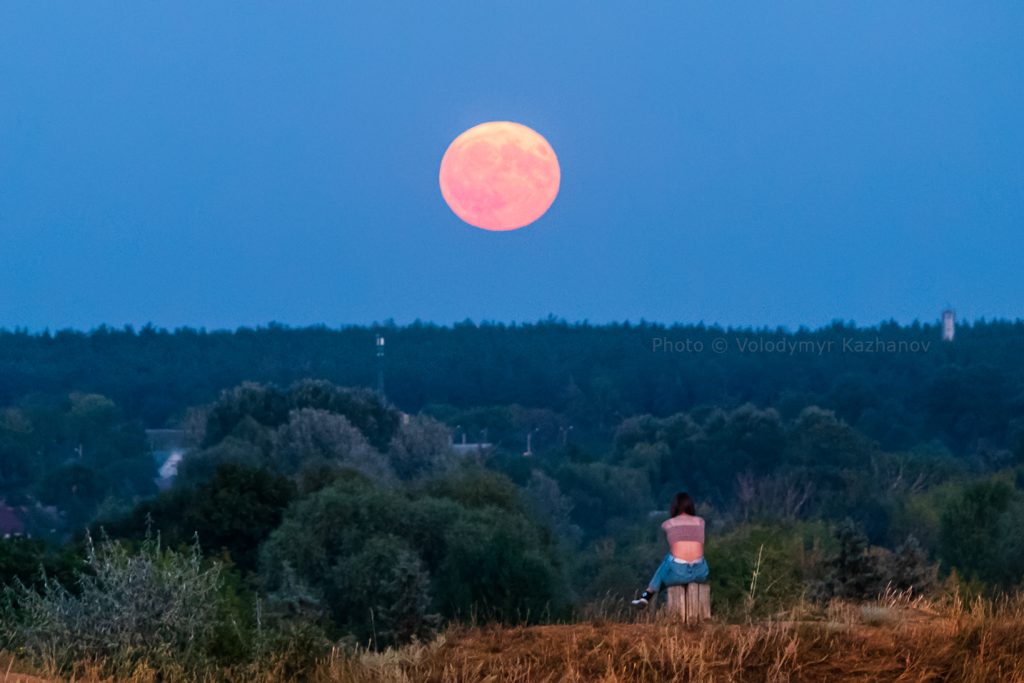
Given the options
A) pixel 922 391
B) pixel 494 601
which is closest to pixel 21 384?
pixel 922 391

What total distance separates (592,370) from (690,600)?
132892 millimetres

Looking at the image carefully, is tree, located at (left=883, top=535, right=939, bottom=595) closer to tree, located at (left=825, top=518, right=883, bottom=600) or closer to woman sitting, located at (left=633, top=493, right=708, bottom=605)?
tree, located at (left=825, top=518, right=883, bottom=600)

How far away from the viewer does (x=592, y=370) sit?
479 ft

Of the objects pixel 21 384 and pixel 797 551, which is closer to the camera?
pixel 797 551

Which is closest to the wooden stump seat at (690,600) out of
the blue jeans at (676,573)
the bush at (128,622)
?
the blue jeans at (676,573)

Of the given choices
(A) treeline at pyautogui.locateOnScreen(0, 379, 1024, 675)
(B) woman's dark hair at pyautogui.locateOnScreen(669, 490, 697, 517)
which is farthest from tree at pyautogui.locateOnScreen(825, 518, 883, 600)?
(B) woman's dark hair at pyautogui.locateOnScreen(669, 490, 697, 517)

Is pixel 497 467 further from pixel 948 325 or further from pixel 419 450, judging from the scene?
pixel 948 325

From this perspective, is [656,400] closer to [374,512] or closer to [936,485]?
[936,485]

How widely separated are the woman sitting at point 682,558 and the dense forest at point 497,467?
1.31 m

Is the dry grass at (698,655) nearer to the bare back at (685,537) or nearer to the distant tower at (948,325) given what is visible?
the bare back at (685,537)

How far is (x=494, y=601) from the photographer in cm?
4069

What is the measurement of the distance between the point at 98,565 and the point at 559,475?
273 ft

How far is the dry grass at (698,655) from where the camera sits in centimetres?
1141

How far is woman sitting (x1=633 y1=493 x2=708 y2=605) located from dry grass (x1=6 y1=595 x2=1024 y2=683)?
85cm
